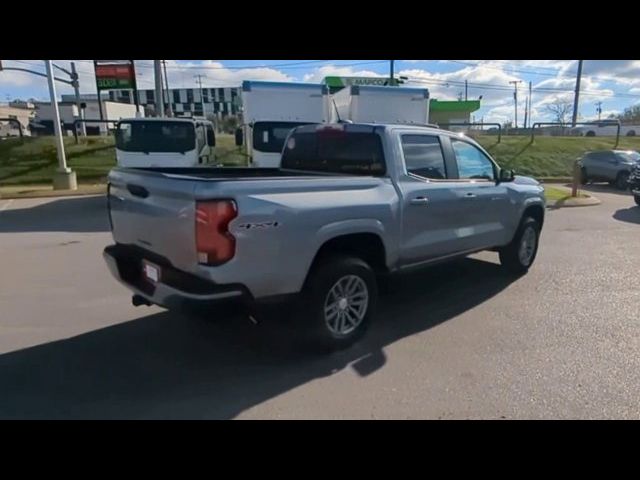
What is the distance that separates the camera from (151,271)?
A: 3.30 meters

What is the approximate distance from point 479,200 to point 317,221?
8.23ft

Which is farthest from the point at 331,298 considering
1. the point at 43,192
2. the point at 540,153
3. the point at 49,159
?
the point at 540,153

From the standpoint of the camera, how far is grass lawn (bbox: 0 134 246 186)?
61.2ft

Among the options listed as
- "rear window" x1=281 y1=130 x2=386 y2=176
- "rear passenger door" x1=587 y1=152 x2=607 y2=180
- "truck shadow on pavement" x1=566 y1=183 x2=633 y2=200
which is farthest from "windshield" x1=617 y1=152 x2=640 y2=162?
"rear window" x1=281 y1=130 x2=386 y2=176

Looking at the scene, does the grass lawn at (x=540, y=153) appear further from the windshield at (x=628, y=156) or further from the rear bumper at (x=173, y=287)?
the rear bumper at (x=173, y=287)

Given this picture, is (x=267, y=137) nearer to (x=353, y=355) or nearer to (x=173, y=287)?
(x=353, y=355)

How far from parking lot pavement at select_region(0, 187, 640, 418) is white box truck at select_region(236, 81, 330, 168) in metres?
5.91

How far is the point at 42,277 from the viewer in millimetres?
5883

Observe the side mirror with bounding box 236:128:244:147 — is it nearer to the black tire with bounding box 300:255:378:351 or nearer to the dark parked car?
the black tire with bounding box 300:255:378:351

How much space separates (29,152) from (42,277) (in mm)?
19777
